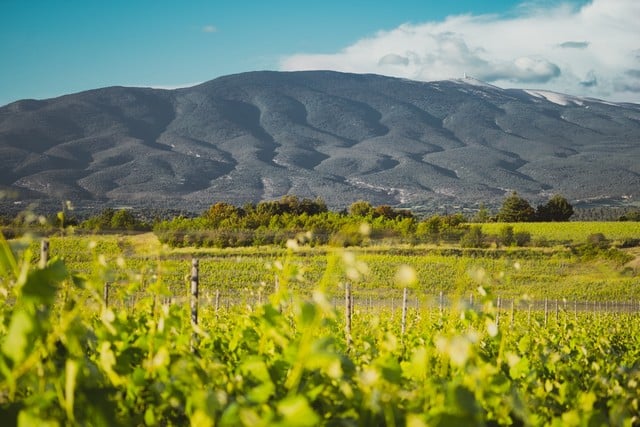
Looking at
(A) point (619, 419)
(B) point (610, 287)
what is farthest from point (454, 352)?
(B) point (610, 287)

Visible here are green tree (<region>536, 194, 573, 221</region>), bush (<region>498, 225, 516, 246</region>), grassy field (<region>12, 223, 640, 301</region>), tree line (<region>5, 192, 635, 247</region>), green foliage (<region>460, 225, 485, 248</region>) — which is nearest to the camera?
grassy field (<region>12, 223, 640, 301</region>)

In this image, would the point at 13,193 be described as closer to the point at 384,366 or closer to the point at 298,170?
the point at 384,366

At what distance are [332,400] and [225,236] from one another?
4338cm

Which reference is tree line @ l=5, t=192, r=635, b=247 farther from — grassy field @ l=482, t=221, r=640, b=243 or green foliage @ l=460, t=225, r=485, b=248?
grassy field @ l=482, t=221, r=640, b=243

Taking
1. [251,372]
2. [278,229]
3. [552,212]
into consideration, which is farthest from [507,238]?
[251,372]

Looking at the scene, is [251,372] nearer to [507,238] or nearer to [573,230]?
[507,238]

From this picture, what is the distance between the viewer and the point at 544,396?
2676 millimetres

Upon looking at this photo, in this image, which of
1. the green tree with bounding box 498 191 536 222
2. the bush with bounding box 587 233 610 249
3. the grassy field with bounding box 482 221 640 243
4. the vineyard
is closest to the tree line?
the grassy field with bounding box 482 221 640 243

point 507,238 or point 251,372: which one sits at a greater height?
point 251,372

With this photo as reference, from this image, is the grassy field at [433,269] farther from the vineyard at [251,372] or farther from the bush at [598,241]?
the vineyard at [251,372]

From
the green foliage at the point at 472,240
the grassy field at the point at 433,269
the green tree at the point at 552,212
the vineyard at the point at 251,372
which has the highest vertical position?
the vineyard at the point at 251,372

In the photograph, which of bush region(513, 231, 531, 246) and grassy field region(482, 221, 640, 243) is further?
grassy field region(482, 221, 640, 243)

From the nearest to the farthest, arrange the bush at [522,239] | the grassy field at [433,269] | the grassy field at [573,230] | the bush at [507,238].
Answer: the grassy field at [433,269] → the bush at [507,238] → the bush at [522,239] → the grassy field at [573,230]

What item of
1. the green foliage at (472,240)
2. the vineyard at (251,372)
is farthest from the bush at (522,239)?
the vineyard at (251,372)
